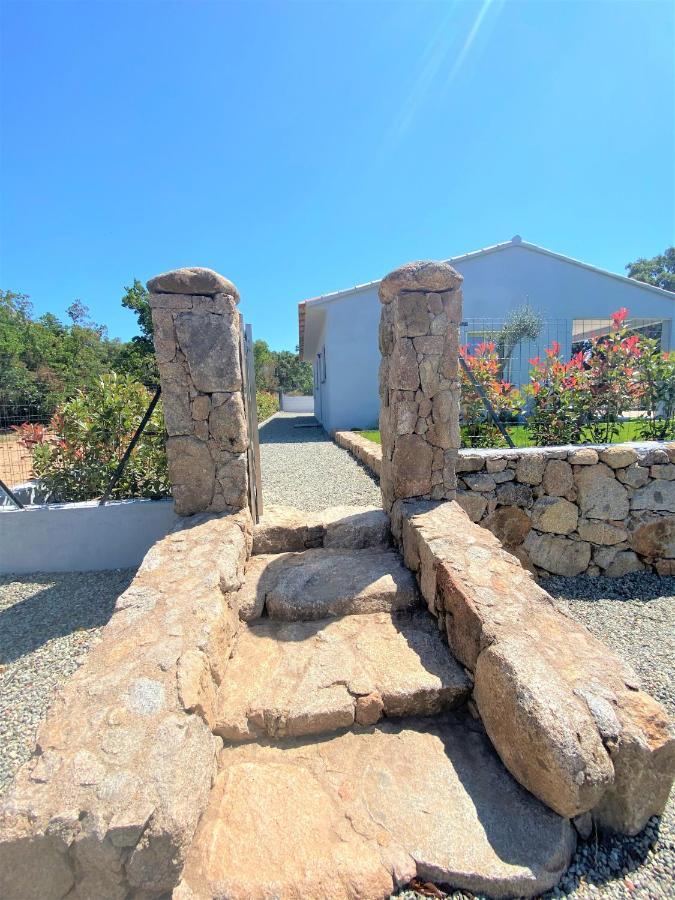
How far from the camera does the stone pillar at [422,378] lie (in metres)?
2.88

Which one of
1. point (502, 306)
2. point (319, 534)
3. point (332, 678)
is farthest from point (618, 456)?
point (502, 306)

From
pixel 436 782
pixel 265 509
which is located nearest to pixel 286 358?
pixel 265 509

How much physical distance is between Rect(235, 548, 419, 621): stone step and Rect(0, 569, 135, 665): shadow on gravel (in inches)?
51.6

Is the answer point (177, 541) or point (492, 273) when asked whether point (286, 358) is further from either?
point (177, 541)

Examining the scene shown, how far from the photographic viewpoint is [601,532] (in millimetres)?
3836

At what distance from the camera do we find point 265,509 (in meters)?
3.73

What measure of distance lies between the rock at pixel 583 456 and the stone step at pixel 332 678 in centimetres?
240

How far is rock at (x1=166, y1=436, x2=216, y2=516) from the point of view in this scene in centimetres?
291

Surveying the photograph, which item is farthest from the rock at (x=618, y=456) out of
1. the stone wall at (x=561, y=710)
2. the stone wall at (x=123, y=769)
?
the stone wall at (x=123, y=769)

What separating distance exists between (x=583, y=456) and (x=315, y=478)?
3455 mm

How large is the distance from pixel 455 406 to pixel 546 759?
222 centimetres

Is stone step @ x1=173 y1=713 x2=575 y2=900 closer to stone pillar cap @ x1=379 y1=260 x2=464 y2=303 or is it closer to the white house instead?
stone pillar cap @ x1=379 y1=260 x2=464 y2=303

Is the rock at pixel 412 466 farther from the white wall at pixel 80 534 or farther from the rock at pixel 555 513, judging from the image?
the white wall at pixel 80 534

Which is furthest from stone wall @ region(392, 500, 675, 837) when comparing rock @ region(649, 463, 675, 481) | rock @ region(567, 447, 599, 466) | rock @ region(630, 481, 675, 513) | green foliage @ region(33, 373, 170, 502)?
green foliage @ region(33, 373, 170, 502)
